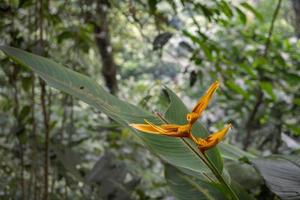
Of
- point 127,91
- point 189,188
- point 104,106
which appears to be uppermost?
point 104,106

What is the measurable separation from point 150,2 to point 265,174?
0.56 meters

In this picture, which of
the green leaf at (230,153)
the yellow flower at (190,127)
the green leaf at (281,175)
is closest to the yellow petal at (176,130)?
the yellow flower at (190,127)

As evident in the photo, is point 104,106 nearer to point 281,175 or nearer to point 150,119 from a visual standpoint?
point 150,119

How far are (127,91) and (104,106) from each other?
89.7 inches

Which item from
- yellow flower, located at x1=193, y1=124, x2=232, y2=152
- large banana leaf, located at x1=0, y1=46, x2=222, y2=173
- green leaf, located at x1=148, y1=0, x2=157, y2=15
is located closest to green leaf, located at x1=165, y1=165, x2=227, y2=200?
large banana leaf, located at x1=0, y1=46, x2=222, y2=173

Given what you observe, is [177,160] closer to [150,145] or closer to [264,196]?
[150,145]

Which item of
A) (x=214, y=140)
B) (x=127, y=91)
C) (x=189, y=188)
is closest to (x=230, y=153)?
(x=189, y=188)

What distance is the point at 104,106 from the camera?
540 mm

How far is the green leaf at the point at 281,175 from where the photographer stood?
0.58 metres

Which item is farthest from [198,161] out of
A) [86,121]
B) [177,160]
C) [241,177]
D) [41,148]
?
[86,121]

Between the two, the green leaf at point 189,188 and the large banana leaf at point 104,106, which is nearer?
the large banana leaf at point 104,106

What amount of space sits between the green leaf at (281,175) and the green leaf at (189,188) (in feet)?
0.26

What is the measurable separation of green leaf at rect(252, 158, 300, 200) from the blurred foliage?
0.21 m

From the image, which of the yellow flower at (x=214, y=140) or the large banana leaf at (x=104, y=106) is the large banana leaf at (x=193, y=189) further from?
the yellow flower at (x=214, y=140)
